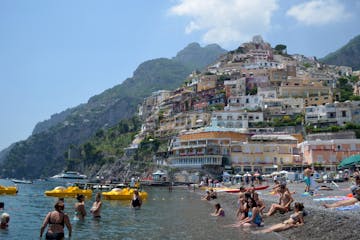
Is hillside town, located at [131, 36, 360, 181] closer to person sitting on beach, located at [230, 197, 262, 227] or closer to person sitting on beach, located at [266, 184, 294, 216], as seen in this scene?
person sitting on beach, located at [266, 184, 294, 216]

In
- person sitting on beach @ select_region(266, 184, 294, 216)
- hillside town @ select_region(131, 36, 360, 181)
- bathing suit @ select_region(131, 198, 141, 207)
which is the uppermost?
hillside town @ select_region(131, 36, 360, 181)

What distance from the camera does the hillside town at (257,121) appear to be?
233ft

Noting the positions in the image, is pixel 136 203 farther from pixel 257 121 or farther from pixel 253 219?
pixel 257 121

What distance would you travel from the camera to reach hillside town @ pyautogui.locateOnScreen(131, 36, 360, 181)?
7106 cm

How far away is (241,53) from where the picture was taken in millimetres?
136125

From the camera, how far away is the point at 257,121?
85.1 meters

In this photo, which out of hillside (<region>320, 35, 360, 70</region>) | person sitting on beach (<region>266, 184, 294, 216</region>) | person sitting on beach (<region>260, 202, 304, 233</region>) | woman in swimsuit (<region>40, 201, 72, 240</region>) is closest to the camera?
woman in swimsuit (<region>40, 201, 72, 240</region>)

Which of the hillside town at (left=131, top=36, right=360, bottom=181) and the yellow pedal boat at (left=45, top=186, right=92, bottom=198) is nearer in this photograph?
the yellow pedal boat at (left=45, top=186, right=92, bottom=198)

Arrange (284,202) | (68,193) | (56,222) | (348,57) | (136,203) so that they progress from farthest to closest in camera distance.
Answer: (348,57)
(68,193)
(136,203)
(284,202)
(56,222)

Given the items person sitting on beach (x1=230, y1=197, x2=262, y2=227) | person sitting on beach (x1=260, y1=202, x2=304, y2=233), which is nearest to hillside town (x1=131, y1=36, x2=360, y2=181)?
person sitting on beach (x1=230, y1=197, x2=262, y2=227)

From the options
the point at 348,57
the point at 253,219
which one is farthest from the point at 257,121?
the point at 348,57

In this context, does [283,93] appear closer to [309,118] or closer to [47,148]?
[309,118]

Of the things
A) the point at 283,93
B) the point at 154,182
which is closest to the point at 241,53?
the point at 283,93

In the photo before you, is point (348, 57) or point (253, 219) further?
point (348, 57)
